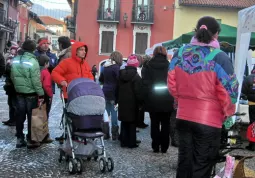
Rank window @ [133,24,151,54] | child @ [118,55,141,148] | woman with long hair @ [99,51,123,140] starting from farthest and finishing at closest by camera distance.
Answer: window @ [133,24,151,54], woman with long hair @ [99,51,123,140], child @ [118,55,141,148]

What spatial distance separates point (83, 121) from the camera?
17.4ft

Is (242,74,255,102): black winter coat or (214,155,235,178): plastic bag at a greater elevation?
(242,74,255,102): black winter coat

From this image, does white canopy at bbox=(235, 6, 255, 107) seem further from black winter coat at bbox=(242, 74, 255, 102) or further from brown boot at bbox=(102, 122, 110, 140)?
brown boot at bbox=(102, 122, 110, 140)

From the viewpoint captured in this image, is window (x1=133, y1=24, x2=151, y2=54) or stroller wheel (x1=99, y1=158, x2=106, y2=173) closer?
stroller wheel (x1=99, y1=158, x2=106, y2=173)

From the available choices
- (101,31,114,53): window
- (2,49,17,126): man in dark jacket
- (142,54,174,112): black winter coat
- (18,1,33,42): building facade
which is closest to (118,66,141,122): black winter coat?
(142,54,174,112): black winter coat

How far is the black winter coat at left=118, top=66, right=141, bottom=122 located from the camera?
7086 millimetres

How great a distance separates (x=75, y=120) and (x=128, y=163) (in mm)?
1146

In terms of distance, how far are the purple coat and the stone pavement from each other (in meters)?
0.86

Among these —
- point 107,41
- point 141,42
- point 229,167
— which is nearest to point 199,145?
point 229,167

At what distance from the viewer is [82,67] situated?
6.19 metres

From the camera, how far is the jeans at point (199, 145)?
12.1 feet

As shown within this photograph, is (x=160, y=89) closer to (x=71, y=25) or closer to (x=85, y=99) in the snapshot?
(x=85, y=99)

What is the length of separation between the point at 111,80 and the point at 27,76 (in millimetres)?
1816

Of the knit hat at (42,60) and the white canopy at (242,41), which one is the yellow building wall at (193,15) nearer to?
the white canopy at (242,41)
